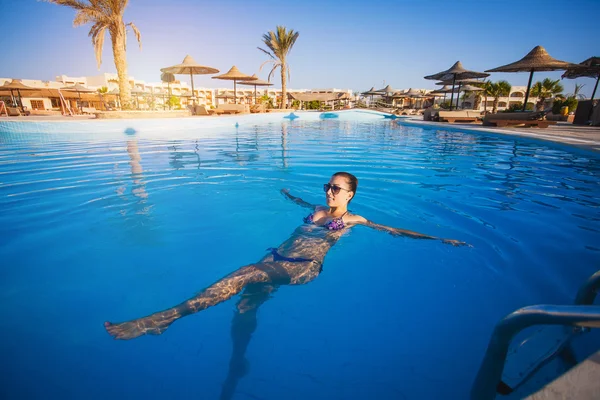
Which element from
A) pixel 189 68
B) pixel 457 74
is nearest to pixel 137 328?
pixel 457 74

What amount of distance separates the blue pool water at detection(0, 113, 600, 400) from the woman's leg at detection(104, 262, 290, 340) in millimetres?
203

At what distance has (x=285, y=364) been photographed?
67.1 inches

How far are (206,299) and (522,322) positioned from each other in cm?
158

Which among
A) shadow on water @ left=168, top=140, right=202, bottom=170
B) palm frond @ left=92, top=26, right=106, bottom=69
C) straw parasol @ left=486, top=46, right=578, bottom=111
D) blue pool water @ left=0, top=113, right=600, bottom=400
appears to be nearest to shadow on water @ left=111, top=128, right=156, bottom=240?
blue pool water @ left=0, top=113, right=600, bottom=400

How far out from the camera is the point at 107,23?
1273cm

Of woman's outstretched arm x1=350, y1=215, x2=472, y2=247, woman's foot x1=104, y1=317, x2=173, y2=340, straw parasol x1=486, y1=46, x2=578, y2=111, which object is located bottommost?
woman's foot x1=104, y1=317, x2=173, y2=340

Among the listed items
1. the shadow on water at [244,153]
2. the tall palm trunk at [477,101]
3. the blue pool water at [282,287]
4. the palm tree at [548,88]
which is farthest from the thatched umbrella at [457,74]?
the tall palm trunk at [477,101]

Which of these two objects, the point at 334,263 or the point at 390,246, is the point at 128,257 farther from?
the point at 390,246

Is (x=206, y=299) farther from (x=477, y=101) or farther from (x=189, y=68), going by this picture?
(x=477, y=101)

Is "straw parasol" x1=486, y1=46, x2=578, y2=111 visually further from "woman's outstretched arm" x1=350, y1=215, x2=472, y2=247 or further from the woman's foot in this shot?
the woman's foot

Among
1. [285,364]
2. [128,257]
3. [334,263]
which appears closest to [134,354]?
[285,364]

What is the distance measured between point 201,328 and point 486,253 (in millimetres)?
2613

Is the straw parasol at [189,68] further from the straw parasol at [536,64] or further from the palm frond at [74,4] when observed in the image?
the straw parasol at [536,64]

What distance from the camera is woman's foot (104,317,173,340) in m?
1.63
